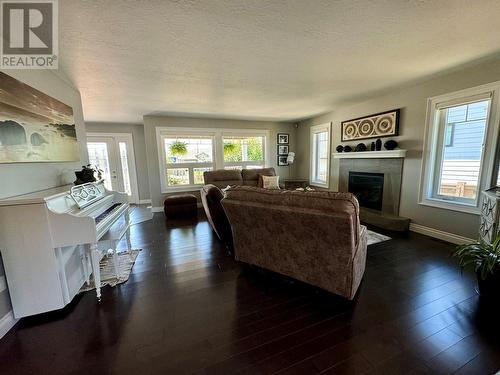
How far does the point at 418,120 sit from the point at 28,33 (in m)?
5.04

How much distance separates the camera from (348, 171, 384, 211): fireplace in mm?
4191

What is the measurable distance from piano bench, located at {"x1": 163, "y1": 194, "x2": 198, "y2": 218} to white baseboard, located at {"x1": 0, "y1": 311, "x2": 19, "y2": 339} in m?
3.10

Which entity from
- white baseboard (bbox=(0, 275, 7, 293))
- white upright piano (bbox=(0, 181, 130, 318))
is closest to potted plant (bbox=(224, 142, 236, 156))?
white upright piano (bbox=(0, 181, 130, 318))

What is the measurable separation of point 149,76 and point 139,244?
8.36 ft

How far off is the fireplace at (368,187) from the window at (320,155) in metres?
0.92

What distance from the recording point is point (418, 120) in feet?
11.4

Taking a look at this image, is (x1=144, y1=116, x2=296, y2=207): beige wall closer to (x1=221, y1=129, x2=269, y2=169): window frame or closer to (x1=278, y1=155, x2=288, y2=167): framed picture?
(x1=221, y1=129, x2=269, y2=169): window frame

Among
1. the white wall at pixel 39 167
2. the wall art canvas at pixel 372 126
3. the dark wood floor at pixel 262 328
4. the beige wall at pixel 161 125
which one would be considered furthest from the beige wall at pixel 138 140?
the wall art canvas at pixel 372 126

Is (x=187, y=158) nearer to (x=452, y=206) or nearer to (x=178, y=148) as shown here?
(x=178, y=148)

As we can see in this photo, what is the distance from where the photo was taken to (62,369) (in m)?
1.36

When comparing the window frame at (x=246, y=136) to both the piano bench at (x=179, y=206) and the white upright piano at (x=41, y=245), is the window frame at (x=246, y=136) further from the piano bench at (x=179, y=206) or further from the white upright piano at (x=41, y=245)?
the white upright piano at (x=41, y=245)

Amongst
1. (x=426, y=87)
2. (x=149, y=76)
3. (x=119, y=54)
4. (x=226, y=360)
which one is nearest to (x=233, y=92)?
(x=149, y=76)

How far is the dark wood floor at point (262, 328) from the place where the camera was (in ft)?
4.48

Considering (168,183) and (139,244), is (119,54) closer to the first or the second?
(139,244)
